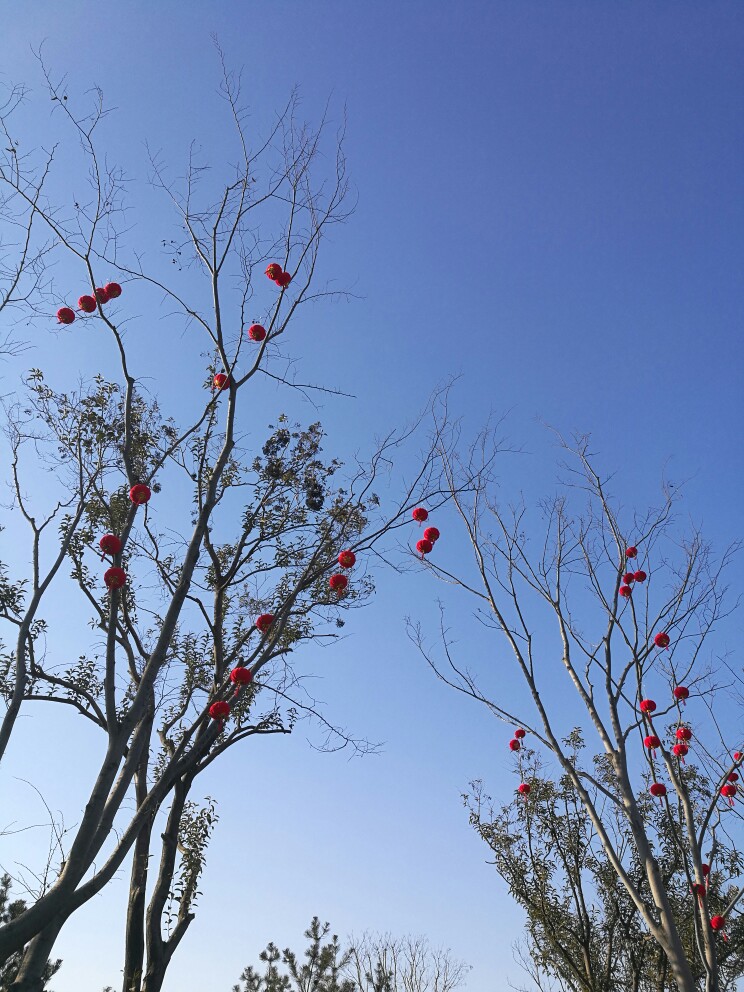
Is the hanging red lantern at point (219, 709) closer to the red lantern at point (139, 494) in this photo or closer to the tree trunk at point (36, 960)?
the tree trunk at point (36, 960)

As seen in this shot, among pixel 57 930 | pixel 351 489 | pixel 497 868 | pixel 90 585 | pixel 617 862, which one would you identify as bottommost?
pixel 57 930

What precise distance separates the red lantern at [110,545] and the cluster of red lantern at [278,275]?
2.20 m

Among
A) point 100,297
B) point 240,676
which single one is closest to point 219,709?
point 240,676

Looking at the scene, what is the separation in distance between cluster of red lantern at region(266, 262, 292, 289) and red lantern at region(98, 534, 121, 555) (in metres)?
2.20

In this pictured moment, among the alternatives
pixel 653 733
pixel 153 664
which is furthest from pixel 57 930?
pixel 653 733

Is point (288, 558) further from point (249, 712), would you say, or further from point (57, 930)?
point (57, 930)

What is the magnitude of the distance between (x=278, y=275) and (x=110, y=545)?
7.48ft

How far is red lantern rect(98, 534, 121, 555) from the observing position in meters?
4.37

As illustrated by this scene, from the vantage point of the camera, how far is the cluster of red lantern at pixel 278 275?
520 cm

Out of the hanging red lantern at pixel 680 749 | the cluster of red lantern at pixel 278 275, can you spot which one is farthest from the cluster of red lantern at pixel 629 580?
the cluster of red lantern at pixel 278 275

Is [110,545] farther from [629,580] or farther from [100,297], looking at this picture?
[629,580]

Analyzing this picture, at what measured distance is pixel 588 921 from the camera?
9.12 metres

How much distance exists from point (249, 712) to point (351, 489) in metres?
3.18

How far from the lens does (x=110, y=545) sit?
4414mm
